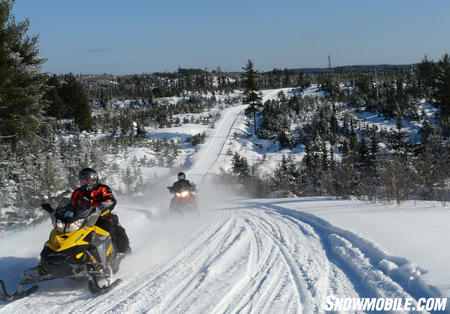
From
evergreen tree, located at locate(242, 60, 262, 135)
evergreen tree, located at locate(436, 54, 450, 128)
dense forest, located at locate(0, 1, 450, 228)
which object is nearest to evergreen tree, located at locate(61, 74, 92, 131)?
dense forest, located at locate(0, 1, 450, 228)

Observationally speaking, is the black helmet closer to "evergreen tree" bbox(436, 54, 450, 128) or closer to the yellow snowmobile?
the yellow snowmobile

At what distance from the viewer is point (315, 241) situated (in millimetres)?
6785

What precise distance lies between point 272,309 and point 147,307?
4.84 feet

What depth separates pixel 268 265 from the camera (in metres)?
5.43

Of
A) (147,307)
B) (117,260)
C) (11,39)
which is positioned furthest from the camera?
(11,39)

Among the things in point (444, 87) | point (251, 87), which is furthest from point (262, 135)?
point (444, 87)

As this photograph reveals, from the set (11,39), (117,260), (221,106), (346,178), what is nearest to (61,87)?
(11,39)

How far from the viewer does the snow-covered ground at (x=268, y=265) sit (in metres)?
4.12

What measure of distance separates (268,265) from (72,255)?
284cm

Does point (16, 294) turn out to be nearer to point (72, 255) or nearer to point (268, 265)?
point (72, 255)

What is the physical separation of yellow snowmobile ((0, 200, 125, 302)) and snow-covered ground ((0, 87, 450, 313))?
22 cm

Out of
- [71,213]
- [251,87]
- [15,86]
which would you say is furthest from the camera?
[251,87]

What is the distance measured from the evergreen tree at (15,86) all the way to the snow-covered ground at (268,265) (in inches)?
454

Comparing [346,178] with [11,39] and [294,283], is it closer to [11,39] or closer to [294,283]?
[294,283]
